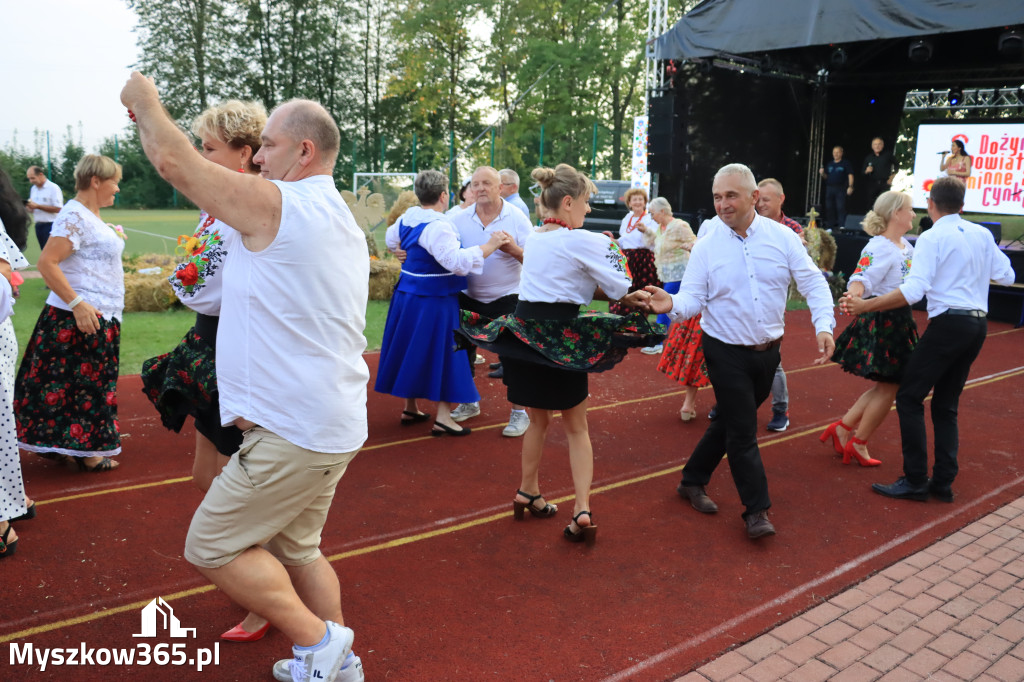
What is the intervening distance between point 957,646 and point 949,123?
1401 cm

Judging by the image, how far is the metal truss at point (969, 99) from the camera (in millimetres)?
14852

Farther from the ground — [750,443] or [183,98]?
[183,98]

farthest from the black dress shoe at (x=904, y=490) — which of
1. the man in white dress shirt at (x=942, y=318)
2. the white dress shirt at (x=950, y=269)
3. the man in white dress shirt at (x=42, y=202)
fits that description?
the man in white dress shirt at (x=42, y=202)

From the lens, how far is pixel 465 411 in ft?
20.9

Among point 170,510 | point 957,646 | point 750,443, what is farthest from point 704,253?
point 170,510

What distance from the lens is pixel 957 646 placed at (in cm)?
325

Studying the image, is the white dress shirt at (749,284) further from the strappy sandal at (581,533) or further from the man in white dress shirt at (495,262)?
the man in white dress shirt at (495,262)

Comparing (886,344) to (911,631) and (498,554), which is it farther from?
(498,554)

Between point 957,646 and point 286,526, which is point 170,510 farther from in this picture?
point 957,646

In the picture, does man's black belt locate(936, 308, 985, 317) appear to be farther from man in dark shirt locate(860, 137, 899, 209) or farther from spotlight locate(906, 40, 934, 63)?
man in dark shirt locate(860, 137, 899, 209)

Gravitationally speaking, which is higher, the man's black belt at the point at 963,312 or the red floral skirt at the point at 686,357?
the man's black belt at the point at 963,312

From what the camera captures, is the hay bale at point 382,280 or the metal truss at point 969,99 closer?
the hay bale at point 382,280

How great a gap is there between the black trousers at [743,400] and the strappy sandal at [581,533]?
0.80 m

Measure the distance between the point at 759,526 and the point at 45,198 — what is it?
45.0 ft
